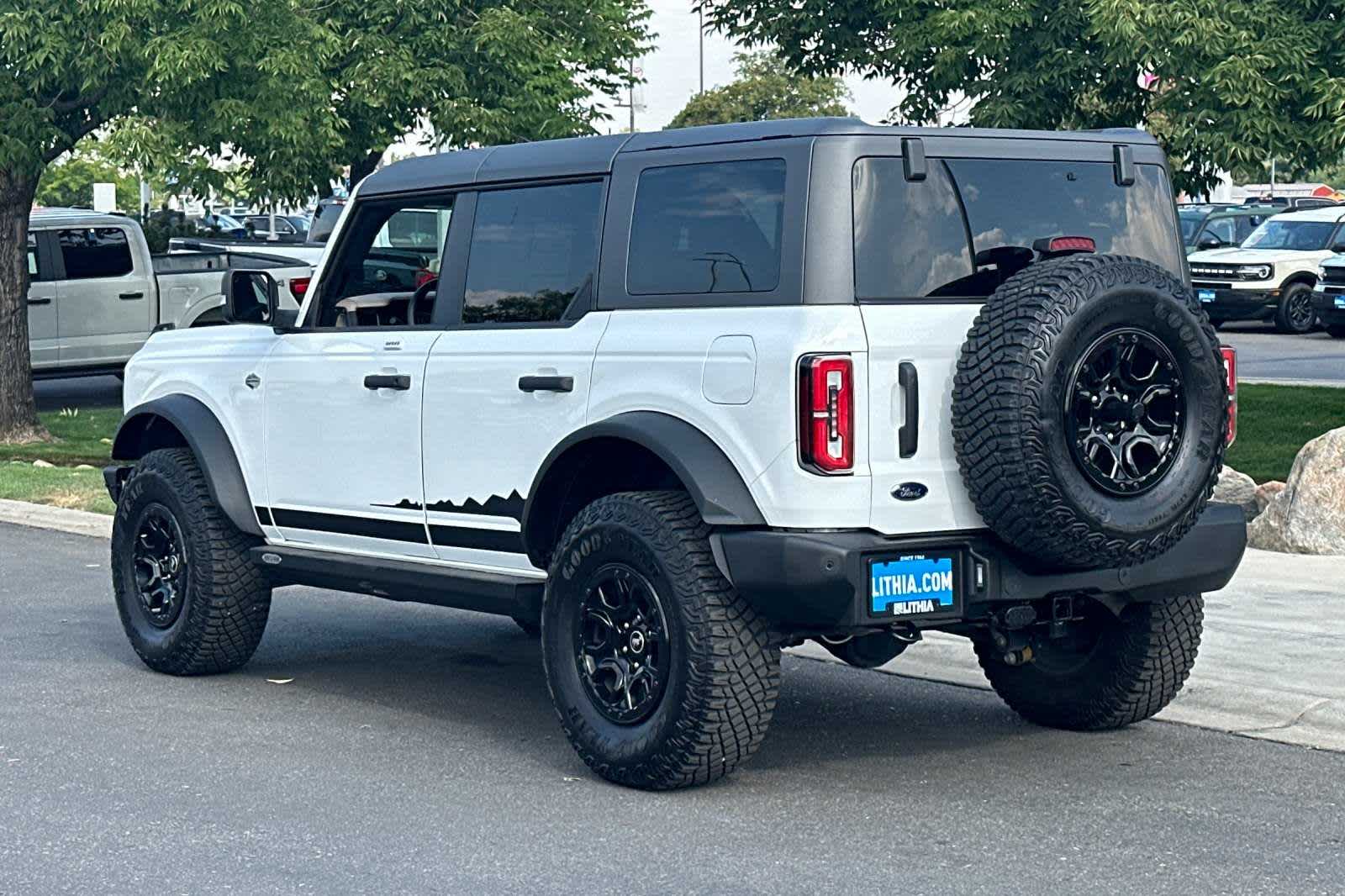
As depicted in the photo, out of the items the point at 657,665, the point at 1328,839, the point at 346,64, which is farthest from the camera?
the point at 346,64

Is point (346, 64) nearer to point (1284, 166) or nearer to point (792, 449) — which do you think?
point (1284, 166)

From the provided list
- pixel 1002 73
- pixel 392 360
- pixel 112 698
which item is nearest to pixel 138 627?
pixel 112 698

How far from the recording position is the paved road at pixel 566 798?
5578 millimetres

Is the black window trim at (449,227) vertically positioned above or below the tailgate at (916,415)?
above

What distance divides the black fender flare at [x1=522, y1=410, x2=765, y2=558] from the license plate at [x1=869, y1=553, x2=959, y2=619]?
40 cm

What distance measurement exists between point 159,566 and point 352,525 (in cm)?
122

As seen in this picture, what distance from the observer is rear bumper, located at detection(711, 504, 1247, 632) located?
602cm

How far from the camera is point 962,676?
27.8ft

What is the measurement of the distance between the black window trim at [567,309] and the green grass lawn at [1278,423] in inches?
316

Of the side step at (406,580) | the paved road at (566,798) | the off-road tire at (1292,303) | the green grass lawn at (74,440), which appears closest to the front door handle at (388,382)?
the side step at (406,580)

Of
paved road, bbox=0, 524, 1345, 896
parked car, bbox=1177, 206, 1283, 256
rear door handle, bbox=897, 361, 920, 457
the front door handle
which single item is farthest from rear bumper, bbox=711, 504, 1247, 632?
parked car, bbox=1177, 206, 1283, 256

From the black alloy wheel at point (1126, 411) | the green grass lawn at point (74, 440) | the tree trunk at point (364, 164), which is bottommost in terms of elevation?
the green grass lawn at point (74, 440)

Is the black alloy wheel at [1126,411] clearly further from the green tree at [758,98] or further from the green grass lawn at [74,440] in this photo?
the green tree at [758,98]

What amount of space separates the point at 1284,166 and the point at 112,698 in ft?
37.6
